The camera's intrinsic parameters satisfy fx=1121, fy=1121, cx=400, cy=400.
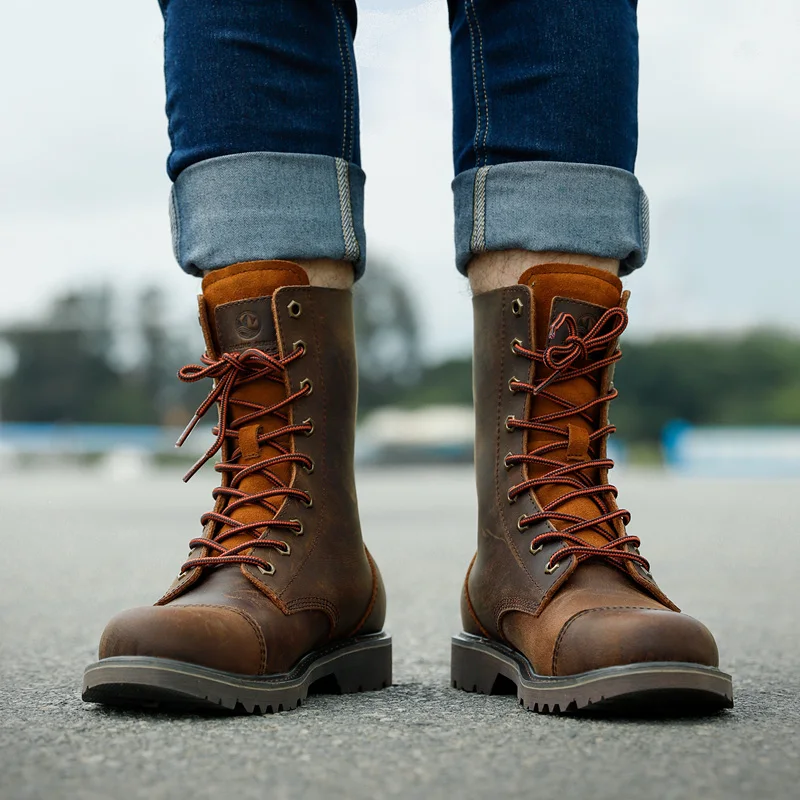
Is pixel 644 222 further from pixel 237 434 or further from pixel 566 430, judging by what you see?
pixel 237 434

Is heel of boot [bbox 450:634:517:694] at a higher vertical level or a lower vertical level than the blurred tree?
lower

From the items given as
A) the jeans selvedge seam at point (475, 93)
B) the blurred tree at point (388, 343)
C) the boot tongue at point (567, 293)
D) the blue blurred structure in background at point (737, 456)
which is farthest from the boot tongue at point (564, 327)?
the blurred tree at point (388, 343)

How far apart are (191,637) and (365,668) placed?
283 mm

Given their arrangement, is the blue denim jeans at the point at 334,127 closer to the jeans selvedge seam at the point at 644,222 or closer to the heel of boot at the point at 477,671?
the jeans selvedge seam at the point at 644,222

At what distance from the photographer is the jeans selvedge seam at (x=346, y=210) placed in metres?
1.23

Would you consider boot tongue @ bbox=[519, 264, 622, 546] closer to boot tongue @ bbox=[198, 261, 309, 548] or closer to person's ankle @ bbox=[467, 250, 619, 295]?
person's ankle @ bbox=[467, 250, 619, 295]

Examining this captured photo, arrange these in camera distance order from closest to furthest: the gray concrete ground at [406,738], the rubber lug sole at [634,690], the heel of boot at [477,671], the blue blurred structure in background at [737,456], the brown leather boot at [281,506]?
the gray concrete ground at [406,738] → the rubber lug sole at [634,690] → the brown leather boot at [281,506] → the heel of boot at [477,671] → the blue blurred structure in background at [737,456]

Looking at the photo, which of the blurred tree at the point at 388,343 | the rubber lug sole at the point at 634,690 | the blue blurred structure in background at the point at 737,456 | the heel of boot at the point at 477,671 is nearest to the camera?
the rubber lug sole at the point at 634,690

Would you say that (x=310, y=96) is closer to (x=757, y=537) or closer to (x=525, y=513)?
(x=525, y=513)

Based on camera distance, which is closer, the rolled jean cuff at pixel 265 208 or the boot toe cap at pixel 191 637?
the boot toe cap at pixel 191 637

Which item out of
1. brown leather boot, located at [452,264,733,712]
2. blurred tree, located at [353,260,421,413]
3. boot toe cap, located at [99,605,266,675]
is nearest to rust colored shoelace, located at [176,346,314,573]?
boot toe cap, located at [99,605,266,675]

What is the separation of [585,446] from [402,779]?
0.48 metres

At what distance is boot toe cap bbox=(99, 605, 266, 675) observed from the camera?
3.37ft

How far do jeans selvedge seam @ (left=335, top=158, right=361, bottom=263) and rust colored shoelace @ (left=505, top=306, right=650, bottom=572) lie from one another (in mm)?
212
